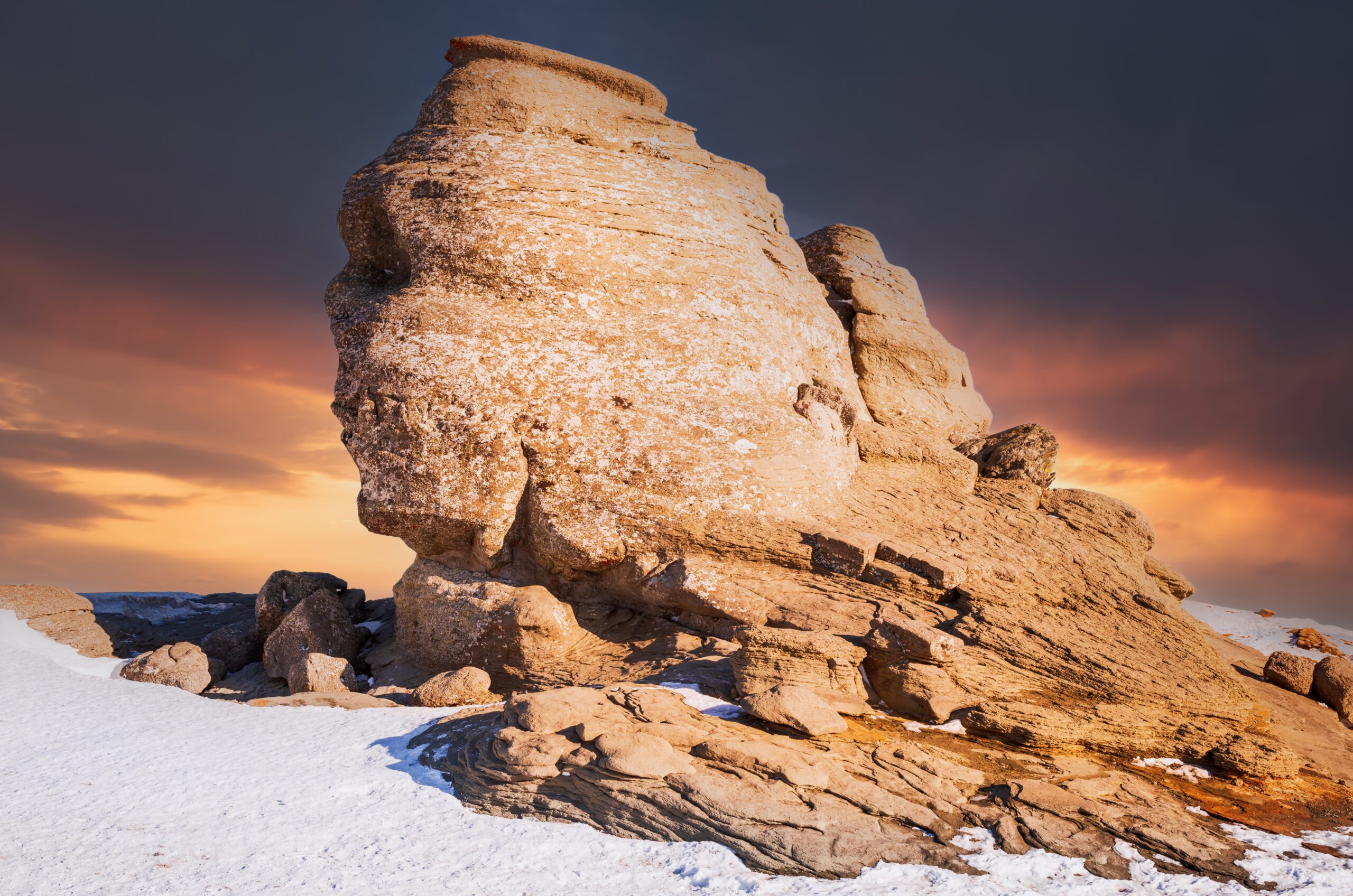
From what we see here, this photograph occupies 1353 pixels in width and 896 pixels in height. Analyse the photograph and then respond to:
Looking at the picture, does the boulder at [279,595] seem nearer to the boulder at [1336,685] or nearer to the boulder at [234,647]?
the boulder at [234,647]

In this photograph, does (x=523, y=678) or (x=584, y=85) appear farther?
(x=584, y=85)

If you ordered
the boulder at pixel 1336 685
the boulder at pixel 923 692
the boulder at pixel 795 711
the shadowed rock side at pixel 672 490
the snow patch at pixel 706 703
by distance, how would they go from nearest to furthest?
the boulder at pixel 795 711, the snow patch at pixel 706 703, the boulder at pixel 923 692, the shadowed rock side at pixel 672 490, the boulder at pixel 1336 685

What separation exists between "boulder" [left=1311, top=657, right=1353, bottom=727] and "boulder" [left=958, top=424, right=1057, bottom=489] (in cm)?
434

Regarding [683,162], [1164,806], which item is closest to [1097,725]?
[1164,806]

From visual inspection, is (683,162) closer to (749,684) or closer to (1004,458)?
(1004,458)

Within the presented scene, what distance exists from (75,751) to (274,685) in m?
4.15

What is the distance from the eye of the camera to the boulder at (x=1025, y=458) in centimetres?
1365

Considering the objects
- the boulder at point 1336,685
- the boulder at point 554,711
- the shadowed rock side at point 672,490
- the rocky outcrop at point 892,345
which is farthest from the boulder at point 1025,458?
the boulder at point 554,711

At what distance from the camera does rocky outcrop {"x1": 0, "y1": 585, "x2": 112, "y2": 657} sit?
45.7 feet

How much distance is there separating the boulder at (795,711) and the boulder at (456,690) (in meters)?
3.41

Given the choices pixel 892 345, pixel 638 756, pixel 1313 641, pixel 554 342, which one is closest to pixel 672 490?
pixel 554 342

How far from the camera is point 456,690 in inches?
394

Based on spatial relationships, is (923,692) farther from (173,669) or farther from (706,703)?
(173,669)

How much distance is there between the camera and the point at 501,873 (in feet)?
20.2
